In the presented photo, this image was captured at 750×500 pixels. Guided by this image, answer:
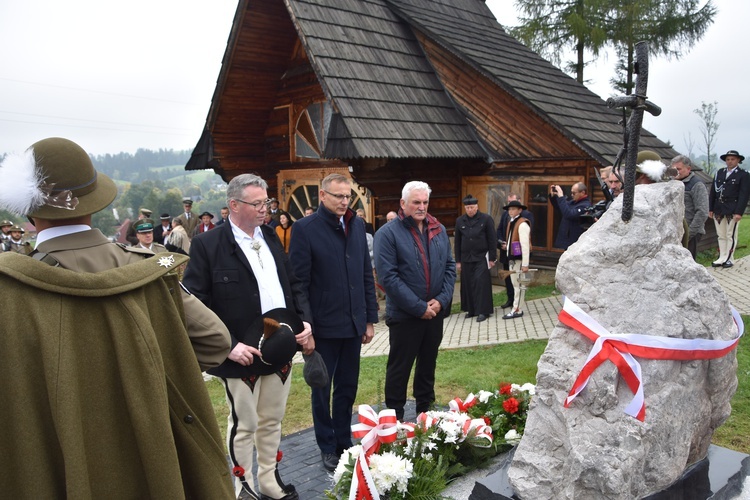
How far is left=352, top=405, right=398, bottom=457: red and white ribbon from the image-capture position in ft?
12.0

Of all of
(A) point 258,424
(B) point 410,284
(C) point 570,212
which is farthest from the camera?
(C) point 570,212

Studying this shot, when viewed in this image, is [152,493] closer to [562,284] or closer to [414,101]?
[562,284]

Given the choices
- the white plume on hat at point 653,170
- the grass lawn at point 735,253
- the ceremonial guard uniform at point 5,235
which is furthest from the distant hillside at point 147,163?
the white plume on hat at point 653,170

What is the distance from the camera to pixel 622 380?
2.66 m

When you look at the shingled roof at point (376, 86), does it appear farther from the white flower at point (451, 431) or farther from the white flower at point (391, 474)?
the white flower at point (391, 474)

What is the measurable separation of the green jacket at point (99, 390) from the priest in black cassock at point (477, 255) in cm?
735

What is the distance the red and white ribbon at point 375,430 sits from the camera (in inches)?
144

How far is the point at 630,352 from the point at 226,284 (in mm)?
2254

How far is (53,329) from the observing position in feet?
6.22

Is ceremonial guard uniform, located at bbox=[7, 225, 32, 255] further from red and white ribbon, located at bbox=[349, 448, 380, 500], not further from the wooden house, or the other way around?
red and white ribbon, located at bbox=[349, 448, 380, 500]

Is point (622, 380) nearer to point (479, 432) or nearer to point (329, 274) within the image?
point (479, 432)

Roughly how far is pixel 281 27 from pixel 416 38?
279cm

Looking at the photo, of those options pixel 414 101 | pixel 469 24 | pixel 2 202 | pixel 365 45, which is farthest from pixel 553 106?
pixel 2 202

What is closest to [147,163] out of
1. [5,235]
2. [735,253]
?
[5,235]
